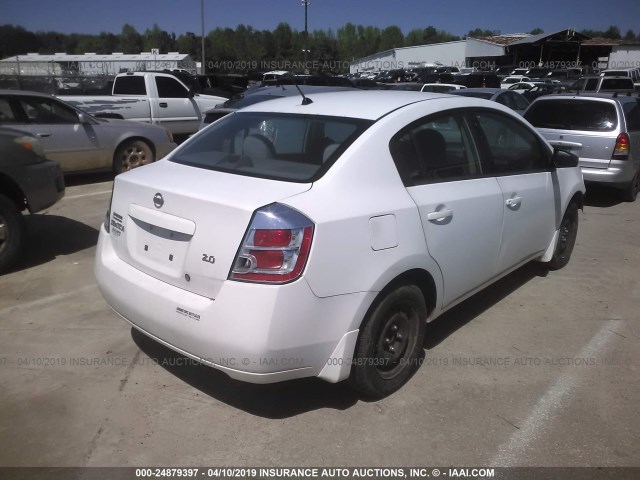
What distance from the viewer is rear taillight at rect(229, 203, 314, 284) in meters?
2.50

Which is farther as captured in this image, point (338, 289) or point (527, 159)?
point (527, 159)

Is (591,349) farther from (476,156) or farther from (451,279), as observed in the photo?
(476,156)

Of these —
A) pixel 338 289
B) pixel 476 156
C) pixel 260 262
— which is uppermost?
pixel 476 156

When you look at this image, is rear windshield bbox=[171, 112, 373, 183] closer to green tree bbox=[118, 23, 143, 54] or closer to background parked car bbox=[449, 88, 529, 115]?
background parked car bbox=[449, 88, 529, 115]

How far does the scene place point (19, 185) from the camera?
5.18 metres

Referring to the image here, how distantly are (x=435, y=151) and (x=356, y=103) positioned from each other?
589mm

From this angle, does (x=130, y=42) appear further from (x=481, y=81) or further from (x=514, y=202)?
(x=514, y=202)

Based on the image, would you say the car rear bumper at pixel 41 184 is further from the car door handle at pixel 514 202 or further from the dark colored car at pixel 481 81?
the dark colored car at pixel 481 81

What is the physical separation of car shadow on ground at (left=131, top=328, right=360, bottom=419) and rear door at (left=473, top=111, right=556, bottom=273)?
1608 mm

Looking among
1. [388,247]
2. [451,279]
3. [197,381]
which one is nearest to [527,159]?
[451,279]

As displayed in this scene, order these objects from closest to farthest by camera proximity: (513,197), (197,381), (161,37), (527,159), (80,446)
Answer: (80,446), (197,381), (513,197), (527,159), (161,37)

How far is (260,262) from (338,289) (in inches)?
16.1

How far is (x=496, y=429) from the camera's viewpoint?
2936 mm

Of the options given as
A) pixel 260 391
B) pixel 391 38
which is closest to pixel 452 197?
pixel 260 391
